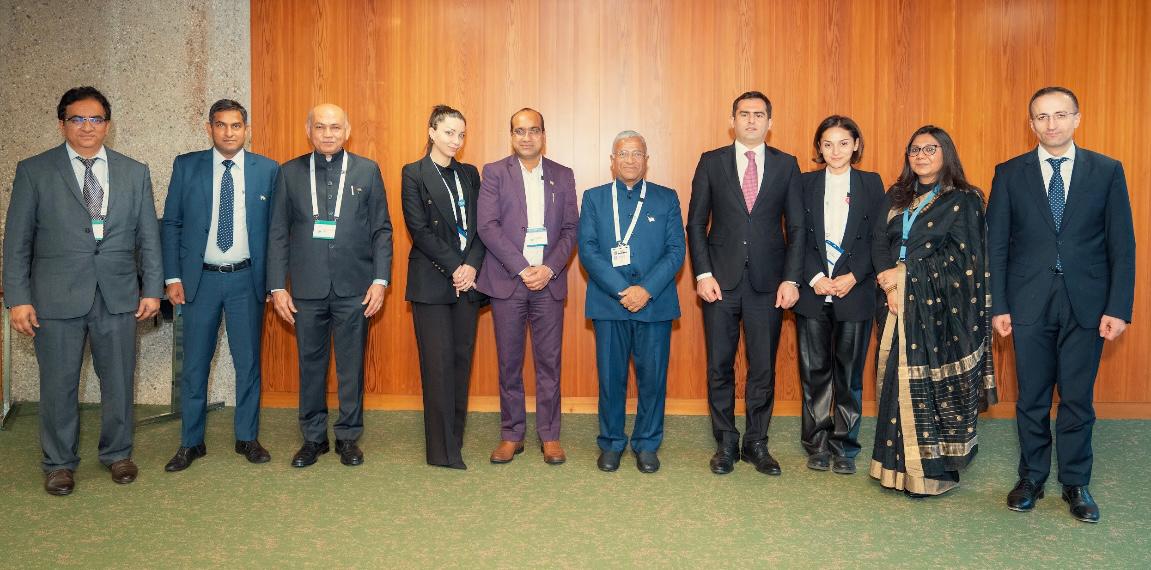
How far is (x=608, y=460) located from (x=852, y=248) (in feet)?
5.20

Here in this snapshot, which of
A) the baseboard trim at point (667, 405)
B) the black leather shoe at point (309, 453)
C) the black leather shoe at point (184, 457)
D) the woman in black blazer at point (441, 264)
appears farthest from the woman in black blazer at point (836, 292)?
the black leather shoe at point (184, 457)

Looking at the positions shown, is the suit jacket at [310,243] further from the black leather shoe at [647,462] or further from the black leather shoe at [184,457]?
the black leather shoe at [647,462]

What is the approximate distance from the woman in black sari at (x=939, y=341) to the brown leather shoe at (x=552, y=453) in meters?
1.52

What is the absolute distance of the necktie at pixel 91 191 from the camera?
12.2 feet

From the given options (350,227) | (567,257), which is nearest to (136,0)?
(350,227)

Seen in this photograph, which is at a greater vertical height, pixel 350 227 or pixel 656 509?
pixel 350 227

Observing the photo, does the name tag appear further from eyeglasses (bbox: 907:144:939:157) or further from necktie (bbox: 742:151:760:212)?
eyeglasses (bbox: 907:144:939:157)

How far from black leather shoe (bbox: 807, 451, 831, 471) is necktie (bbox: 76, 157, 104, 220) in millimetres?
3622

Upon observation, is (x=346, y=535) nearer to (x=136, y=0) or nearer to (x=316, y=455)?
(x=316, y=455)

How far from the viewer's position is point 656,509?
11.1 ft

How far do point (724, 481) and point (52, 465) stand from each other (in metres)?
3.13

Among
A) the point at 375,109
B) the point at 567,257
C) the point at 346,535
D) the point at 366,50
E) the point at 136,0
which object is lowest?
the point at 346,535

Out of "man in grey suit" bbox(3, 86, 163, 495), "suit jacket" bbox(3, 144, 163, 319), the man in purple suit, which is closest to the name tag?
the man in purple suit

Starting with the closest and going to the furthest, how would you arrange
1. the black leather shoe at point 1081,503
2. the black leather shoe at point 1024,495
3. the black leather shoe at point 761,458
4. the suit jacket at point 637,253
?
the black leather shoe at point 1081,503 < the black leather shoe at point 1024,495 < the black leather shoe at point 761,458 < the suit jacket at point 637,253
